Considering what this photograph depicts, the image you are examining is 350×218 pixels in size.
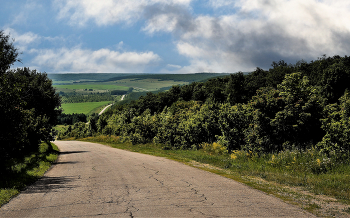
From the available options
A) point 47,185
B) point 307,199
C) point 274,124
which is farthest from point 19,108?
point 274,124

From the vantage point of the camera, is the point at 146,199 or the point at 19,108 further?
the point at 19,108

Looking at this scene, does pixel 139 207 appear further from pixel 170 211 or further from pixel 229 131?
pixel 229 131

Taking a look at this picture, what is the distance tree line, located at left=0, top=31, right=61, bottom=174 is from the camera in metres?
13.9

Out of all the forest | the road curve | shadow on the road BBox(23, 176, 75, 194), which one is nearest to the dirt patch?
the road curve

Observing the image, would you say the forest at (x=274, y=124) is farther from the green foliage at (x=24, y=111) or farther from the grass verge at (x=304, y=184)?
the green foliage at (x=24, y=111)

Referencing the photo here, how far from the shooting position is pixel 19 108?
48.3 ft

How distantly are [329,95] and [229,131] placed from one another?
49467 mm

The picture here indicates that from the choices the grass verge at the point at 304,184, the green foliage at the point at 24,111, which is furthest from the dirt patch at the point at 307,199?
the green foliage at the point at 24,111

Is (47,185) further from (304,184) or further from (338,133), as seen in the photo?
(338,133)

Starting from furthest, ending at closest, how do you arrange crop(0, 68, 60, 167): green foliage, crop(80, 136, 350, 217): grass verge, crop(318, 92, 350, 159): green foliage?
1. crop(318, 92, 350, 159): green foliage
2. crop(0, 68, 60, 167): green foliage
3. crop(80, 136, 350, 217): grass verge

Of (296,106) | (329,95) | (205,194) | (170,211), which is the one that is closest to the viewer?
(170,211)

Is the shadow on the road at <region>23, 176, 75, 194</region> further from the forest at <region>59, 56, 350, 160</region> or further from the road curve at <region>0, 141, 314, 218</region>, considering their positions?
the forest at <region>59, 56, 350, 160</region>

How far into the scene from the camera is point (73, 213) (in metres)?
7.41

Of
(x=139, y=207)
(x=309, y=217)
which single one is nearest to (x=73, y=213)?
(x=139, y=207)
